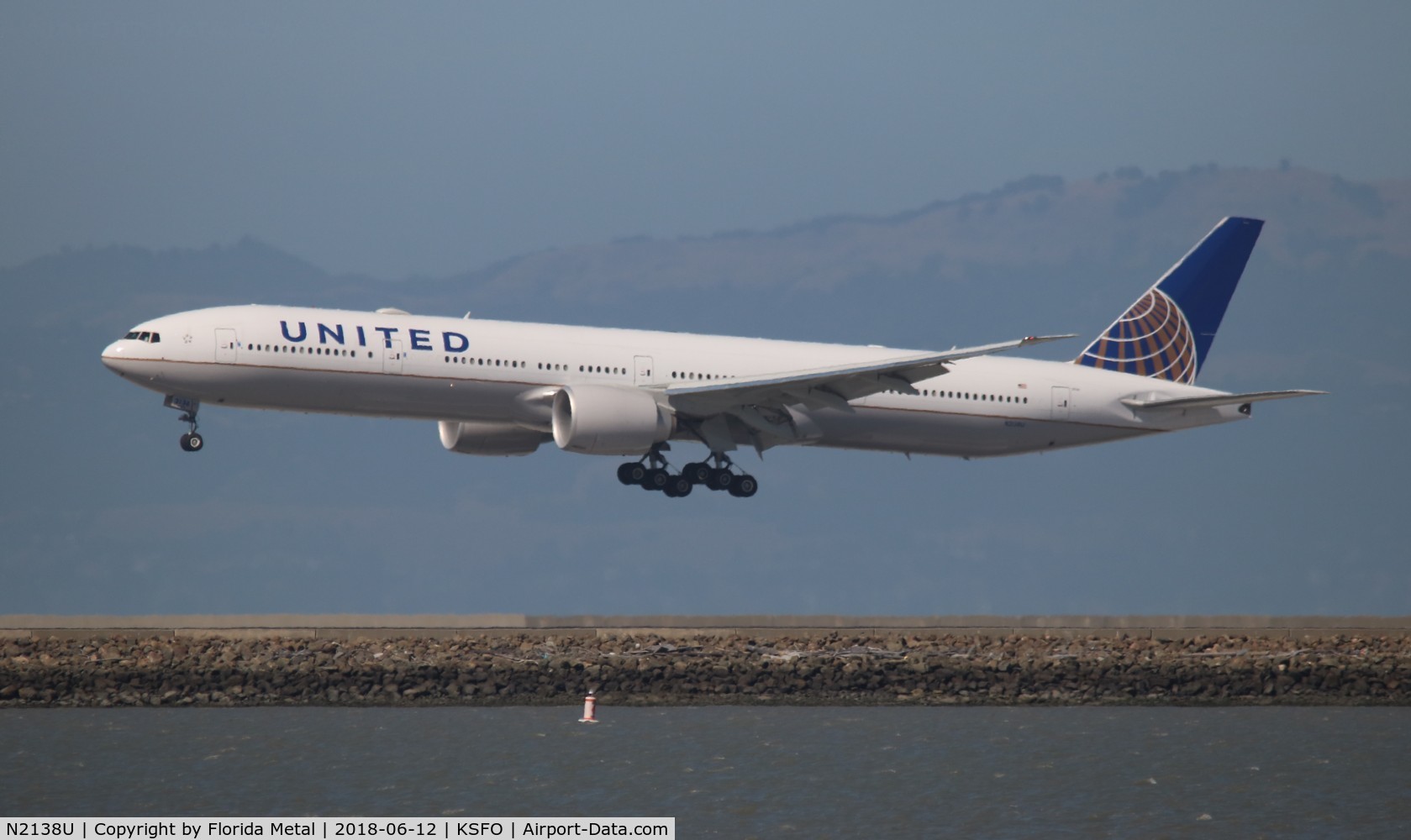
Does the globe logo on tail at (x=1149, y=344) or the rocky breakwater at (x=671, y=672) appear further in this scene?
the globe logo on tail at (x=1149, y=344)

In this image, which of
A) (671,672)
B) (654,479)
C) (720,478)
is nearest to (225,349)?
(654,479)

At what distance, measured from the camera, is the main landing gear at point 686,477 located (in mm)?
49031

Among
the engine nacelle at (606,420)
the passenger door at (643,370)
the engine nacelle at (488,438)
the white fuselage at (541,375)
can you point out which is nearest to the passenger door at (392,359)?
the white fuselage at (541,375)

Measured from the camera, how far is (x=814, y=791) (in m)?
37.9

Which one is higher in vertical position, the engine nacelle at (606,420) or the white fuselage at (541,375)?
the white fuselage at (541,375)

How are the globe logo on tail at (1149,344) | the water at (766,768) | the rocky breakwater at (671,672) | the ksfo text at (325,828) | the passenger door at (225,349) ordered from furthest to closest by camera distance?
the globe logo on tail at (1149,344)
the rocky breakwater at (671,672)
the passenger door at (225,349)
the water at (766,768)
the ksfo text at (325,828)

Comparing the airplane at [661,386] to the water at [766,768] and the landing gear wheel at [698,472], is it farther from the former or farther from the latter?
the water at [766,768]

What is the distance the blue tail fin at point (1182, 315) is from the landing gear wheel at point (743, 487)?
997 cm

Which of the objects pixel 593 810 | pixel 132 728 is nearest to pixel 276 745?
pixel 132 728

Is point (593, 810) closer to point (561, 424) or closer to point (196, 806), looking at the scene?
point (196, 806)

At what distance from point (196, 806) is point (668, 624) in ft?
50.1

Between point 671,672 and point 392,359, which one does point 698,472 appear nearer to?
point 671,672

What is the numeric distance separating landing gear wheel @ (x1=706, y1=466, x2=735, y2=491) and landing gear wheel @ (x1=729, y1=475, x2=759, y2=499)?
0.58 feet

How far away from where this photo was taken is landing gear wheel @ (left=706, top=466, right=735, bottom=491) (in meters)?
49.5
